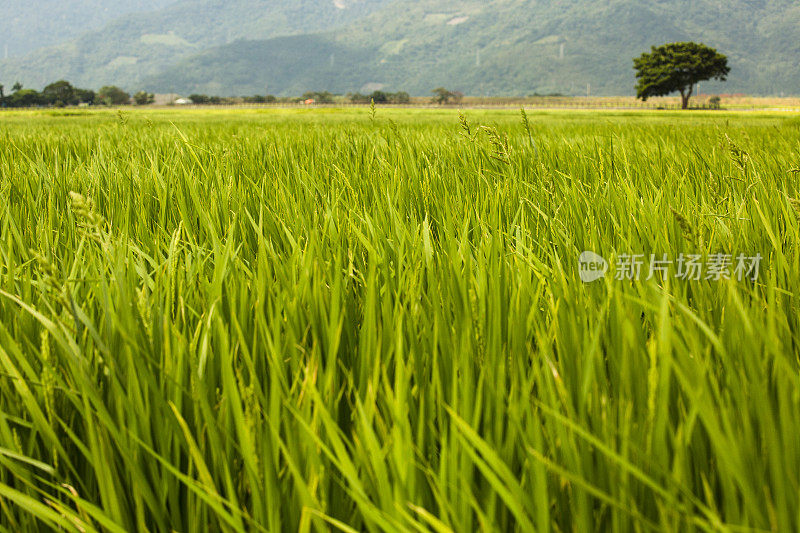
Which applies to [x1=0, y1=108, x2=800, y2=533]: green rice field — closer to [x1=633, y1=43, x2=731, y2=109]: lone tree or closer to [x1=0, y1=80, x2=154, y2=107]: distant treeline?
[x1=633, y1=43, x2=731, y2=109]: lone tree

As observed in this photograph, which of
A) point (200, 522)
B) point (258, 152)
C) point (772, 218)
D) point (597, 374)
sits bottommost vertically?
point (200, 522)

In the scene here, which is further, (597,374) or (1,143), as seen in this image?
(1,143)

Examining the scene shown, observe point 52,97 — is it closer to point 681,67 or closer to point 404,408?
point 681,67

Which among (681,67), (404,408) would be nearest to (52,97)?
(681,67)

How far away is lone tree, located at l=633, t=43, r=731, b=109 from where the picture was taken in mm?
61875

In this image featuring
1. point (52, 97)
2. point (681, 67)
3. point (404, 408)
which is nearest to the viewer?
point (404, 408)

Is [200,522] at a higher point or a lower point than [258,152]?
lower

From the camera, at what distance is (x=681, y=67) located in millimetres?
62469

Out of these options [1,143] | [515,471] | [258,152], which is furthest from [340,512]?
[1,143]

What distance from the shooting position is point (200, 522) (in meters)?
0.61

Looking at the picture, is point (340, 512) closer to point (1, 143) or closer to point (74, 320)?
point (74, 320)

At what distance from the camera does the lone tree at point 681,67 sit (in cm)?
6188

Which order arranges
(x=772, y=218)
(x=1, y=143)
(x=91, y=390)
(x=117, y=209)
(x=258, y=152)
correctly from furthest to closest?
(x=1, y=143) → (x=258, y=152) → (x=117, y=209) → (x=772, y=218) → (x=91, y=390)

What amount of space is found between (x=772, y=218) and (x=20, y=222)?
220cm
